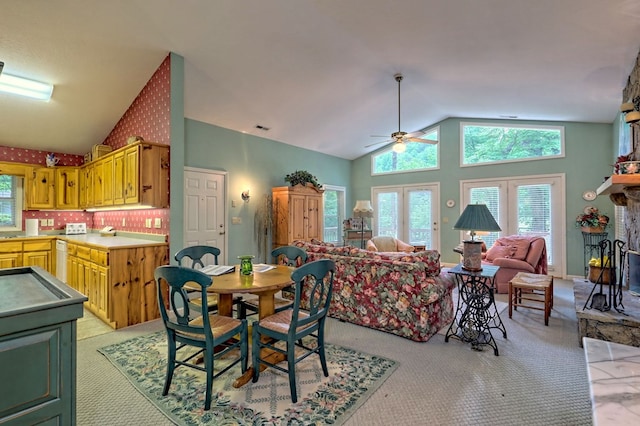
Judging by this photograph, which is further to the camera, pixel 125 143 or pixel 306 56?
pixel 125 143

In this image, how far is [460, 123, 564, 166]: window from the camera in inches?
242

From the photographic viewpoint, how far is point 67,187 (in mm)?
5246

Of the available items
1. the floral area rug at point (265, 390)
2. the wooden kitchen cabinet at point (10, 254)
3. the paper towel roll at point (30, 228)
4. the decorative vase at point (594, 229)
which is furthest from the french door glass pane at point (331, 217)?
the wooden kitchen cabinet at point (10, 254)

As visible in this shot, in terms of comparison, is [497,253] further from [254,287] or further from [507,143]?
[254,287]

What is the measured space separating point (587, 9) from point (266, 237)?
546 cm

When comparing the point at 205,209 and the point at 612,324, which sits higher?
the point at 205,209

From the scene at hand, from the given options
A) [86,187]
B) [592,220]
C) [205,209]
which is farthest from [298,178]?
[592,220]

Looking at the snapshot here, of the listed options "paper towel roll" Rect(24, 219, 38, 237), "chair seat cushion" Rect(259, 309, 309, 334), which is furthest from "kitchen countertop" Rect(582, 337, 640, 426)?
"paper towel roll" Rect(24, 219, 38, 237)

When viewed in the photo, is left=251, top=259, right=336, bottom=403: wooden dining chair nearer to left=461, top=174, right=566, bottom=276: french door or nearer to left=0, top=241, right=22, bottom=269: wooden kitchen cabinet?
left=0, top=241, right=22, bottom=269: wooden kitchen cabinet

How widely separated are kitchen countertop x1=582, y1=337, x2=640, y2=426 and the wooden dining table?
1819 millimetres

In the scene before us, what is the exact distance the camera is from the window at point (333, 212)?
26.3 feet

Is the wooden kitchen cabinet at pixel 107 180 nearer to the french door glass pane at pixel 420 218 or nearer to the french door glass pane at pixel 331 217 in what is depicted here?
the french door glass pane at pixel 331 217

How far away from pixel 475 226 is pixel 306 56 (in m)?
2.83

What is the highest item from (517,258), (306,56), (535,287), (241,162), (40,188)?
(306,56)
